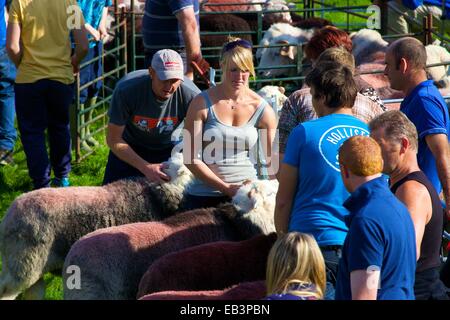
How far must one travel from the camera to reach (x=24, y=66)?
8328 mm

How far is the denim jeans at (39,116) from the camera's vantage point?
8.28 meters

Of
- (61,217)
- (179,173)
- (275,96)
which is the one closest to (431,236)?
(179,173)

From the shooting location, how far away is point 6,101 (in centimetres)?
938

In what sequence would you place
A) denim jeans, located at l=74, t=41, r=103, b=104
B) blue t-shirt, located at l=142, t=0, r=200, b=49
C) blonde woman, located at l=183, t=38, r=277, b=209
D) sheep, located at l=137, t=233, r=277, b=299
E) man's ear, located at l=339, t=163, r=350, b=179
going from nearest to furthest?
man's ear, located at l=339, t=163, r=350, b=179 → sheep, located at l=137, t=233, r=277, b=299 → blonde woman, located at l=183, t=38, r=277, b=209 → blue t-shirt, located at l=142, t=0, r=200, b=49 → denim jeans, located at l=74, t=41, r=103, b=104

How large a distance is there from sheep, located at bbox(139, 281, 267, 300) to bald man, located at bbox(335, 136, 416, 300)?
1.78ft

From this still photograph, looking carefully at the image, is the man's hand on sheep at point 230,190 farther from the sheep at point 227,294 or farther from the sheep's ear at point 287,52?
the sheep's ear at point 287,52

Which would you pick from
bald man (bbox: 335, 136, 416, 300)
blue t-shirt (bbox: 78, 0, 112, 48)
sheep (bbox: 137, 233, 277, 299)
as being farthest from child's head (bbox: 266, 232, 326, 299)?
blue t-shirt (bbox: 78, 0, 112, 48)

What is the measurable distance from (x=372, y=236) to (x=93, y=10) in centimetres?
687

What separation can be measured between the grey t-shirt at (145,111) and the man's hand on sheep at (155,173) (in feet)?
0.90

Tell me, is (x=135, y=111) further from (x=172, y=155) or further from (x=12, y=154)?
(x=12, y=154)

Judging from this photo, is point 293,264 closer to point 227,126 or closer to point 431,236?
point 431,236

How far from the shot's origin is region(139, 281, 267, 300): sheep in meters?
4.61

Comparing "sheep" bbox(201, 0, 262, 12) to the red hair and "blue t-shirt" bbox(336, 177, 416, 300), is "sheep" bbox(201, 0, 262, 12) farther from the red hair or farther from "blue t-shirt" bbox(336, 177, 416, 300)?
"blue t-shirt" bbox(336, 177, 416, 300)

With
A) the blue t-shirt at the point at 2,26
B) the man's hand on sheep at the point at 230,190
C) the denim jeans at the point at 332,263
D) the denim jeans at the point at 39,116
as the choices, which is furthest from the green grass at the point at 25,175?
the denim jeans at the point at 332,263
